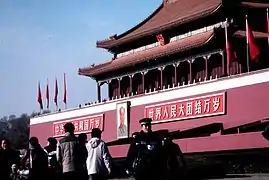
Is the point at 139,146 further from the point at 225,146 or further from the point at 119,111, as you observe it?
the point at 119,111

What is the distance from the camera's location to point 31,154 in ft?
25.8

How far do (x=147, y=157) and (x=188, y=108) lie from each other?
15.7m

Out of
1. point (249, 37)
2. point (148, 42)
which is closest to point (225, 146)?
point (249, 37)

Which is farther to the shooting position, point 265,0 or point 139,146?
point 265,0

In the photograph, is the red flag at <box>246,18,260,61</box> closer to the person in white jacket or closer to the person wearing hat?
the person in white jacket

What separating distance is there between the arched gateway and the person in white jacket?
10395mm

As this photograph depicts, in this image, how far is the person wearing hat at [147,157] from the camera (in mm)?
6578

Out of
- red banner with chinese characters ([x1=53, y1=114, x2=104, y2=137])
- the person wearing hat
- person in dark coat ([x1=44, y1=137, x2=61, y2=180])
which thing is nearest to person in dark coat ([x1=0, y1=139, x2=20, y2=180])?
person in dark coat ([x1=44, y1=137, x2=61, y2=180])

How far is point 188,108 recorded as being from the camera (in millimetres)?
22219

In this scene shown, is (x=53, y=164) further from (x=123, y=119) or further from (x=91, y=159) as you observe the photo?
(x=123, y=119)

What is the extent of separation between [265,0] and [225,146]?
8439mm

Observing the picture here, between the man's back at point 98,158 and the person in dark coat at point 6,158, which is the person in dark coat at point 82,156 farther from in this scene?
the person in dark coat at point 6,158

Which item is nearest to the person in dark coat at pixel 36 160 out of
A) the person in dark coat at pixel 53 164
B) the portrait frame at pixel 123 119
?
the person in dark coat at pixel 53 164

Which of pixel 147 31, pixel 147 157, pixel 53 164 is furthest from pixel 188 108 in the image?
pixel 147 157
